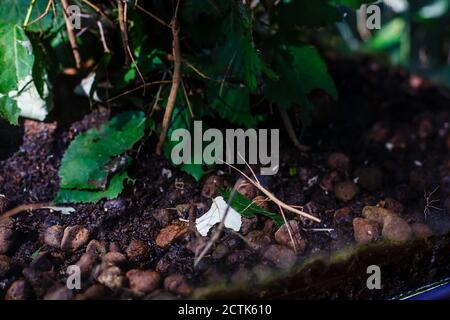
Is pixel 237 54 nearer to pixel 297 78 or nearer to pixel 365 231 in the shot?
pixel 297 78

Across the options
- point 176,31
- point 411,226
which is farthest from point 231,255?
point 176,31

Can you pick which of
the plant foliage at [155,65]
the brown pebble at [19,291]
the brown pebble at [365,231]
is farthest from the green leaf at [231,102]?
the brown pebble at [19,291]

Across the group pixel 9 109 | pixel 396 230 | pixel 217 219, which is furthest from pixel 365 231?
pixel 9 109

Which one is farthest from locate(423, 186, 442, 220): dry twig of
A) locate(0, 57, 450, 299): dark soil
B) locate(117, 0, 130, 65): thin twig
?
locate(117, 0, 130, 65): thin twig

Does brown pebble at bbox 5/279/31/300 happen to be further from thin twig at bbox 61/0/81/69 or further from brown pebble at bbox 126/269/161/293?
thin twig at bbox 61/0/81/69

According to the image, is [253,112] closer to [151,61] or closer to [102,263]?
[151,61]
